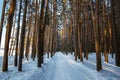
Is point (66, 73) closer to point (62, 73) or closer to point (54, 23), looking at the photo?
point (62, 73)

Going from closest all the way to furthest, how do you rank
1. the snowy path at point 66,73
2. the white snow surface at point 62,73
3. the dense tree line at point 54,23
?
the white snow surface at point 62,73
the snowy path at point 66,73
the dense tree line at point 54,23

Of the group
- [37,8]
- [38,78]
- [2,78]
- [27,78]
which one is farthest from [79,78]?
[37,8]

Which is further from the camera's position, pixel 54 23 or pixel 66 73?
pixel 54 23

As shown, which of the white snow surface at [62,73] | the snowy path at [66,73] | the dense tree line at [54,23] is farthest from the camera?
the dense tree line at [54,23]

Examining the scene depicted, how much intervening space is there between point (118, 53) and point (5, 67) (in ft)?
30.9

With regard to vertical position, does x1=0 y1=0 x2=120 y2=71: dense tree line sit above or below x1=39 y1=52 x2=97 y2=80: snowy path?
above

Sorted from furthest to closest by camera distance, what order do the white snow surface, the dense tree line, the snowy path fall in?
the dense tree line
the snowy path
the white snow surface

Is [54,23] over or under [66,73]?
over

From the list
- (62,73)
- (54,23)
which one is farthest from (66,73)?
(54,23)

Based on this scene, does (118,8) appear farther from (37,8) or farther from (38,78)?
(37,8)

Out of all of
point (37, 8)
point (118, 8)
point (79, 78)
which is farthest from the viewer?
point (37, 8)

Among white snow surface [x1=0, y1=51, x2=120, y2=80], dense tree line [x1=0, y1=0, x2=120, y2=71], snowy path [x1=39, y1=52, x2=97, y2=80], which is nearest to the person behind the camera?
white snow surface [x1=0, y1=51, x2=120, y2=80]

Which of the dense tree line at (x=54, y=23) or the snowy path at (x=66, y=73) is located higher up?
the dense tree line at (x=54, y=23)

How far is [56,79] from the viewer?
31.6 ft
